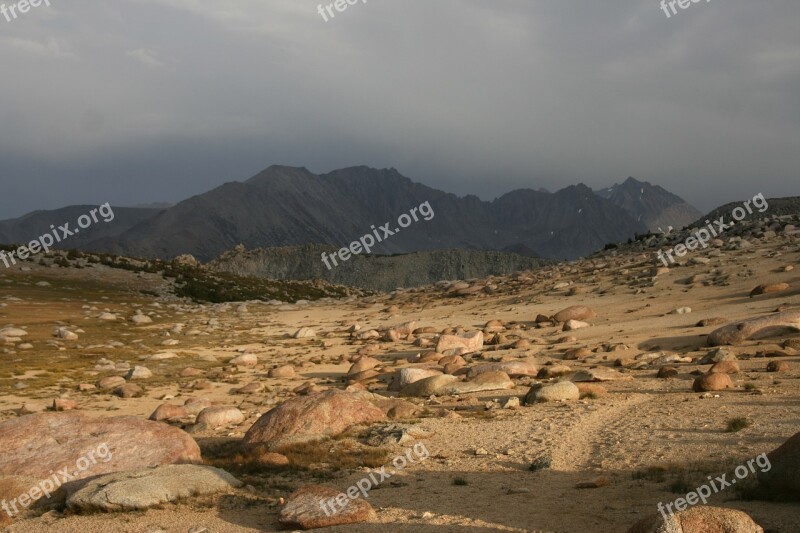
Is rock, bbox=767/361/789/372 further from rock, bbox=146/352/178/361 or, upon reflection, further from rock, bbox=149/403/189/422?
rock, bbox=146/352/178/361

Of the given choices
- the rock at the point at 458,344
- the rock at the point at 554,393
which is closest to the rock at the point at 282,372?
the rock at the point at 458,344

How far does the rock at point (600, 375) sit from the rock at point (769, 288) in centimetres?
1477

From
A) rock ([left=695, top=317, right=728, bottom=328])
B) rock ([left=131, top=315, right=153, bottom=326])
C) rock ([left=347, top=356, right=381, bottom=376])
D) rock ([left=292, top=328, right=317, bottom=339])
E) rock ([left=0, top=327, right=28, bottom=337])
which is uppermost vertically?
rock ([left=0, top=327, right=28, bottom=337])

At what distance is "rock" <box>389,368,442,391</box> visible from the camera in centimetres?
2227

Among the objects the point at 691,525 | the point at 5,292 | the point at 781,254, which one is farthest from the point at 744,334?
the point at 5,292

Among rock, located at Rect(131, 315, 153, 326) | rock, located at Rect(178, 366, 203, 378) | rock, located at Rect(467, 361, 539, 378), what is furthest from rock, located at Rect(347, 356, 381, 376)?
rock, located at Rect(131, 315, 153, 326)

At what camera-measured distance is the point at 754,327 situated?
2264 centimetres

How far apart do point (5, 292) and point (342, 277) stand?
90442 millimetres

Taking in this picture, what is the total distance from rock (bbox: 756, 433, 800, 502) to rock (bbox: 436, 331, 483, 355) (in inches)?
714

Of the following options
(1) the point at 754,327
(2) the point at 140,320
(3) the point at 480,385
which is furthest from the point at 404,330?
(2) the point at 140,320

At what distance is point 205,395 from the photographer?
2391cm

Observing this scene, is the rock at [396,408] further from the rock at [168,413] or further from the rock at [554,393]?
Result: the rock at [168,413]

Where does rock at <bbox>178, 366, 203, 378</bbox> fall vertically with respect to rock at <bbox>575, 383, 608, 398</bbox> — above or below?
above

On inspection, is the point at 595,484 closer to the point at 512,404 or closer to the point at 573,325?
the point at 512,404
